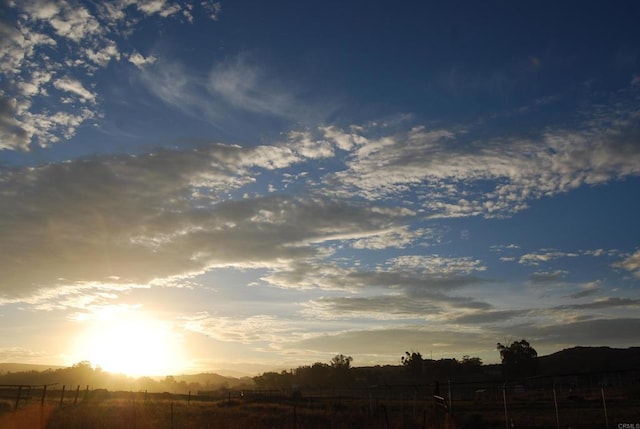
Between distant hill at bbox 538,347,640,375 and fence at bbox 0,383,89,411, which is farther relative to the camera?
distant hill at bbox 538,347,640,375

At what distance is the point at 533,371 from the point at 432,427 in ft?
374

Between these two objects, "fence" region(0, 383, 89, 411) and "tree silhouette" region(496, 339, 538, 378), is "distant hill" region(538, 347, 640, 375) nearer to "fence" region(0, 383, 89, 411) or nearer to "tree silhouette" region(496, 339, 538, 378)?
"tree silhouette" region(496, 339, 538, 378)

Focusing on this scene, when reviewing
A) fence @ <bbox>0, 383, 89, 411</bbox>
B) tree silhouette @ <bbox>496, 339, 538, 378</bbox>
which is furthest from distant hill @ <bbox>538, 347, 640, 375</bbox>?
fence @ <bbox>0, 383, 89, 411</bbox>

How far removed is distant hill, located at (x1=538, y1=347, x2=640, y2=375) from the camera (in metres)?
133

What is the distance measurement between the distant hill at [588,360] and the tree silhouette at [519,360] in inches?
241

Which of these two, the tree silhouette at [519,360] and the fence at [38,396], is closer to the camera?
the fence at [38,396]

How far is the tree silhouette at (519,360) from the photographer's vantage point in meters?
124

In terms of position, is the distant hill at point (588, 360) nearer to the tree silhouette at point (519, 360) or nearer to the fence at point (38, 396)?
the tree silhouette at point (519, 360)

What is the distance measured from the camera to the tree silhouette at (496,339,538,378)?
124 m

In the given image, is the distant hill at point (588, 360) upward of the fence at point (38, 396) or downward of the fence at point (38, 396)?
upward

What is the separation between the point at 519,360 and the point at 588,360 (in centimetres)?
3597

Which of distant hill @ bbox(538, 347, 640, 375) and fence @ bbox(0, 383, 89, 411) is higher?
distant hill @ bbox(538, 347, 640, 375)

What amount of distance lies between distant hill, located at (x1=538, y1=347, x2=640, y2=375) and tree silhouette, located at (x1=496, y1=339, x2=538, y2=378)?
613cm

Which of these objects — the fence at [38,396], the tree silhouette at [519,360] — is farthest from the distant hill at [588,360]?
the fence at [38,396]
